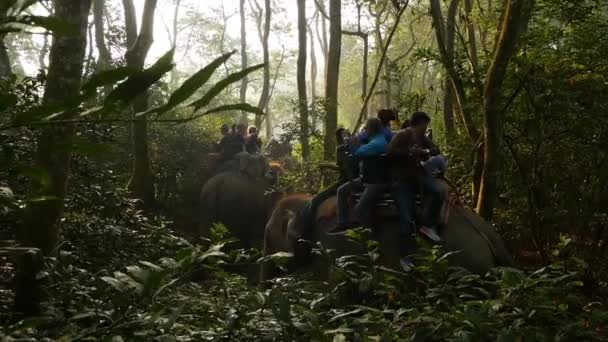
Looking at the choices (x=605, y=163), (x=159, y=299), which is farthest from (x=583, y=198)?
(x=159, y=299)

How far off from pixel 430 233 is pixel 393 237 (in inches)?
26.7

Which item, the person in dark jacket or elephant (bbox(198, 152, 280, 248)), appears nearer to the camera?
elephant (bbox(198, 152, 280, 248))

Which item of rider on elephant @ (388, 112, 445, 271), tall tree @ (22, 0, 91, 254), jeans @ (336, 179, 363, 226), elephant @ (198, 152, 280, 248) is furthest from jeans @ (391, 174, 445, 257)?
elephant @ (198, 152, 280, 248)

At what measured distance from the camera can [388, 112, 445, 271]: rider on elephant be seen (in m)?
6.20

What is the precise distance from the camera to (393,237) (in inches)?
262

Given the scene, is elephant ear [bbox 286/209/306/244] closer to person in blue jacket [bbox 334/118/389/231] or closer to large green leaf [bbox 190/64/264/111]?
person in blue jacket [bbox 334/118/389/231]

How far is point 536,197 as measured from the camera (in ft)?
21.5

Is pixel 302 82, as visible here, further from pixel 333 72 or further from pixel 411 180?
pixel 411 180

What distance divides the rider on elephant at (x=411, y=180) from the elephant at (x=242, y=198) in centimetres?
671

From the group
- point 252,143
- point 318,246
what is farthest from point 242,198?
point 318,246

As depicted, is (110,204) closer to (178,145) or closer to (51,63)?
(51,63)

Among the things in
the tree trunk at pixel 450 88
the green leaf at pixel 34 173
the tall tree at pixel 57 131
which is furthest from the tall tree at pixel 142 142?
the green leaf at pixel 34 173

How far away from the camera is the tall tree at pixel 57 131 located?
370 cm

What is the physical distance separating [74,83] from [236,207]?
919 centimetres
